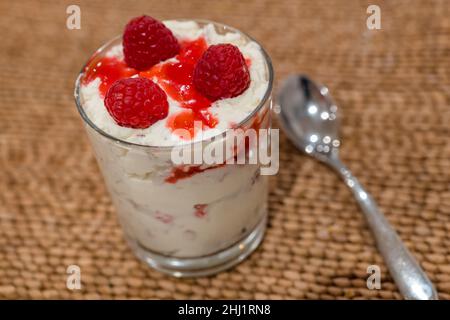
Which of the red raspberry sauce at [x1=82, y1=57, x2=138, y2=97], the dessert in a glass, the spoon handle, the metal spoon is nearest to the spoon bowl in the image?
the metal spoon

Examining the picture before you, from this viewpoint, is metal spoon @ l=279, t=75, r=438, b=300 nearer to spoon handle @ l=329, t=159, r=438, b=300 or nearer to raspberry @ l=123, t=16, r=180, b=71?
spoon handle @ l=329, t=159, r=438, b=300

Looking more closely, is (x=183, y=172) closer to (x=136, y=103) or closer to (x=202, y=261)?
(x=136, y=103)

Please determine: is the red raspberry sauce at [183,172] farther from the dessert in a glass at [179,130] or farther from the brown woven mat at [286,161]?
the brown woven mat at [286,161]

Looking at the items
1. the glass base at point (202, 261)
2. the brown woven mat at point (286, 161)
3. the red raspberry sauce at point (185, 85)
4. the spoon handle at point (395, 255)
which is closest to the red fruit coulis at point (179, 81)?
the red raspberry sauce at point (185, 85)

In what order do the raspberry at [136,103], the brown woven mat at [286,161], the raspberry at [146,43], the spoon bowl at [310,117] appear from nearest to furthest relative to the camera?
the raspberry at [136,103] → the raspberry at [146,43] → the brown woven mat at [286,161] → the spoon bowl at [310,117]
